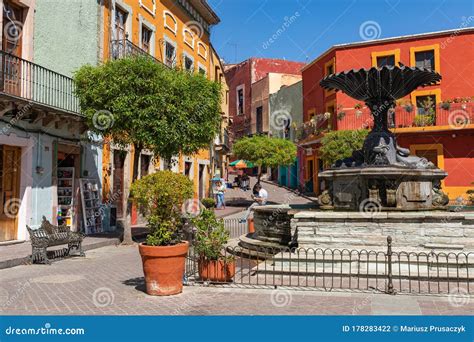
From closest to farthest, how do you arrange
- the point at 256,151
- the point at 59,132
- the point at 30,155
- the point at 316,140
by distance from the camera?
1. the point at 30,155
2. the point at 59,132
3. the point at 256,151
4. the point at 316,140

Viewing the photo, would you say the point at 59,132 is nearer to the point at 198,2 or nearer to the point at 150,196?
the point at 150,196

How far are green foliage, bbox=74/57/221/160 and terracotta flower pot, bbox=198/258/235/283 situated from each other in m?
5.92

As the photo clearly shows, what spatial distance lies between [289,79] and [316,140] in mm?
15851

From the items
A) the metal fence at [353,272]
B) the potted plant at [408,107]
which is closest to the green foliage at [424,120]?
the potted plant at [408,107]

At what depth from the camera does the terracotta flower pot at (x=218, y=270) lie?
7207 millimetres

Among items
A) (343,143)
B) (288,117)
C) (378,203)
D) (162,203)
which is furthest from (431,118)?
(162,203)

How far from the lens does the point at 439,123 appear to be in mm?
25641

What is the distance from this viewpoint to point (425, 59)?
2742 centimetres

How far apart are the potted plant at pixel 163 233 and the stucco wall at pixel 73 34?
9994 millimetres

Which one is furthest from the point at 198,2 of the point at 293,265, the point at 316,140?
the point at 293,265

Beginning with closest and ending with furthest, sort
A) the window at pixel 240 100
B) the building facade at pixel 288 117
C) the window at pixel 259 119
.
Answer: the building facade at pixel 288 117 < the window at pixel 259 119 < the window at pixel 240 100

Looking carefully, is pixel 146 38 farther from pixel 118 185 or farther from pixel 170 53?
pixel 118 185

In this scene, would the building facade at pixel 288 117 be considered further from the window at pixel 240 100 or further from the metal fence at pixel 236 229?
the metal fence at pixel 236 229

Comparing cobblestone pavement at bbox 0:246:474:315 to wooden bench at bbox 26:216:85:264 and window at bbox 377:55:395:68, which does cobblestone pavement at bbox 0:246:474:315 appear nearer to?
wooden bench at bbox 26:216:85:264
